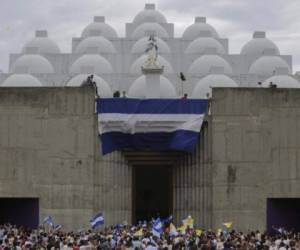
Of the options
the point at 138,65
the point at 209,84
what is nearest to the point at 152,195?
the point at 209,84

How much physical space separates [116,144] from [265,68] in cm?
2510

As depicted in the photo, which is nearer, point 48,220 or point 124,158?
point 48,220

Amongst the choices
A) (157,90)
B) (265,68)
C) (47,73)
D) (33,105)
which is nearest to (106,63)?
(47,73)

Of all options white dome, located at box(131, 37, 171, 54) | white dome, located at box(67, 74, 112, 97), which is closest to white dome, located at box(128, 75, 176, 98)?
white dome, located at box(67, 74, 112, 97)

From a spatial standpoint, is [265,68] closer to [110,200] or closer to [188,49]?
[188,49]

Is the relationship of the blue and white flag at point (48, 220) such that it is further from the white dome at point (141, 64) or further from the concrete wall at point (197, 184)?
the white dome at point (141, 64)

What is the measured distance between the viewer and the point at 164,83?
48.3m

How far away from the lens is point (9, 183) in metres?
33.5

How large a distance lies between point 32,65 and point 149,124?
80.1ft

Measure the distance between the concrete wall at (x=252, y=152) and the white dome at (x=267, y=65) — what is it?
860 inches

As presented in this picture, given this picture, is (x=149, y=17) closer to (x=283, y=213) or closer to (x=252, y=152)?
(x=252, y=152)

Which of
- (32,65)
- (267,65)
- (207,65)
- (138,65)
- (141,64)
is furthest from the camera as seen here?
(267,65)

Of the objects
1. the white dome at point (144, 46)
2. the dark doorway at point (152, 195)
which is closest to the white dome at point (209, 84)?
the white dome at point (144, 46)

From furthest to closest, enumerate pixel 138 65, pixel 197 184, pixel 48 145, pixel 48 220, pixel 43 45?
1. pixel 43 45
2. pixel 138 65
3. pixel 197 184
4. pixel 48 145
5. pixel 48 220
